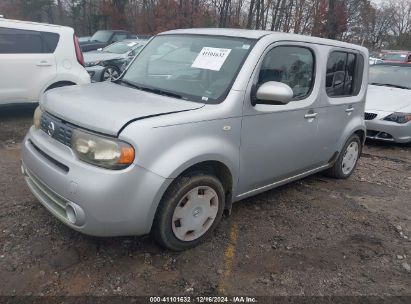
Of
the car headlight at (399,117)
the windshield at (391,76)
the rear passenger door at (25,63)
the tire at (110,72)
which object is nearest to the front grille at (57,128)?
the rear passenger door at (25,63)

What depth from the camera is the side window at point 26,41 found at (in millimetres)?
6561

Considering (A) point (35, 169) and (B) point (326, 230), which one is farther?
(B) point (326, 230)

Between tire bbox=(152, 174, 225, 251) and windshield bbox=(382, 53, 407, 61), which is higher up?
windshield bbox=(382, 53, 407, 61)

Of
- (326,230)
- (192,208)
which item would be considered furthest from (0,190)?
(326,230)

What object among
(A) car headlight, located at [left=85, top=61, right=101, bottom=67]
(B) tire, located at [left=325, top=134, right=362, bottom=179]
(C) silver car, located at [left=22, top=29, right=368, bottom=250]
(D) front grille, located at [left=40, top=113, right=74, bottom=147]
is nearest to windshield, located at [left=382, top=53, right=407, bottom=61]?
(A) car headlight, located at [left=85, top=61, right=101, bottom=67]

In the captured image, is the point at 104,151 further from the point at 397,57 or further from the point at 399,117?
the point at 397,57

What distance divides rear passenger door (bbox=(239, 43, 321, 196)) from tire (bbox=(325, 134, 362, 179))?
2.83 feet

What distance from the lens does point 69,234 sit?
3.31m

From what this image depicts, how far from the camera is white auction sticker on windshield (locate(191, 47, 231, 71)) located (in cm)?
345

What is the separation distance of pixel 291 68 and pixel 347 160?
77.8 inches

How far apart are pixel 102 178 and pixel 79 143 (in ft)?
1.15

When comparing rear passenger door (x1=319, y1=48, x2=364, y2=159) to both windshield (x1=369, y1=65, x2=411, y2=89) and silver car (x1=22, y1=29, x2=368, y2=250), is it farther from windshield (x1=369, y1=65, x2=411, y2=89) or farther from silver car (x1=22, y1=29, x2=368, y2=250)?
windshield (x1=369, y1=65, x2=411, y2=89)

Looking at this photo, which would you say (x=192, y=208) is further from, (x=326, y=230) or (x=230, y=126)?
(x=326, y=230)

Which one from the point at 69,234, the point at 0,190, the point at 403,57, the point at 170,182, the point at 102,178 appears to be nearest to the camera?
the point at 102,178
